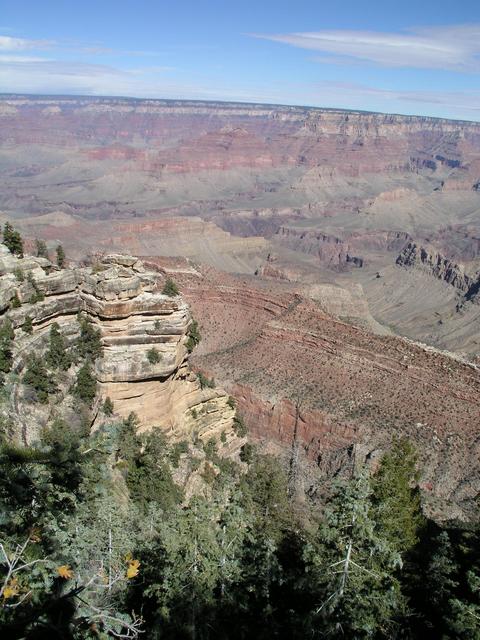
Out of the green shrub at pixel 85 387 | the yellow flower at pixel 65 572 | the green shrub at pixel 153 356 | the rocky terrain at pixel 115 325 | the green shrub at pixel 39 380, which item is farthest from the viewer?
the green shrub at pixel 153 356

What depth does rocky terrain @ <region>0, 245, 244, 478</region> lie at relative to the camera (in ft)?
81.0

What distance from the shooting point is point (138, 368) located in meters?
25.6

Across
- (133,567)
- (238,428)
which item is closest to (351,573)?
(133,567)

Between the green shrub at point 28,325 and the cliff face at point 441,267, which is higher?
the green shrub at point 28,325

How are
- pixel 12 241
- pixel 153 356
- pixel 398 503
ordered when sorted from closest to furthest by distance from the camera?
pixel 398 503 < pixel 153 356 < pixel 12 241

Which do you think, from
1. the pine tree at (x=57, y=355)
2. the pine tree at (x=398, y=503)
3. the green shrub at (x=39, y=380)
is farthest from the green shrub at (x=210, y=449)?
the pine tree at (x=398, y=503)

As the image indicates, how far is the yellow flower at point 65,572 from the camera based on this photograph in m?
9.99

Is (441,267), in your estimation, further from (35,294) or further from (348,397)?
(35,294)

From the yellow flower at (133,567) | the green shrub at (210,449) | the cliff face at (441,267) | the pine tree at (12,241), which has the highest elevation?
the pine tree at (12,241)

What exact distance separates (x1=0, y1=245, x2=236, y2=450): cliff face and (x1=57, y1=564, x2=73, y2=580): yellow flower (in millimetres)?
14024

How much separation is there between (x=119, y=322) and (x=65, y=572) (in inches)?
654

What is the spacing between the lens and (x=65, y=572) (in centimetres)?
1009

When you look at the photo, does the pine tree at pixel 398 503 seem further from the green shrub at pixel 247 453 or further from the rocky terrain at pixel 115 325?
the rocky terrain at pixel 115 325

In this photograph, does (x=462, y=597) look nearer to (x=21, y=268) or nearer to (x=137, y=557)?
(x=137, y=557)
